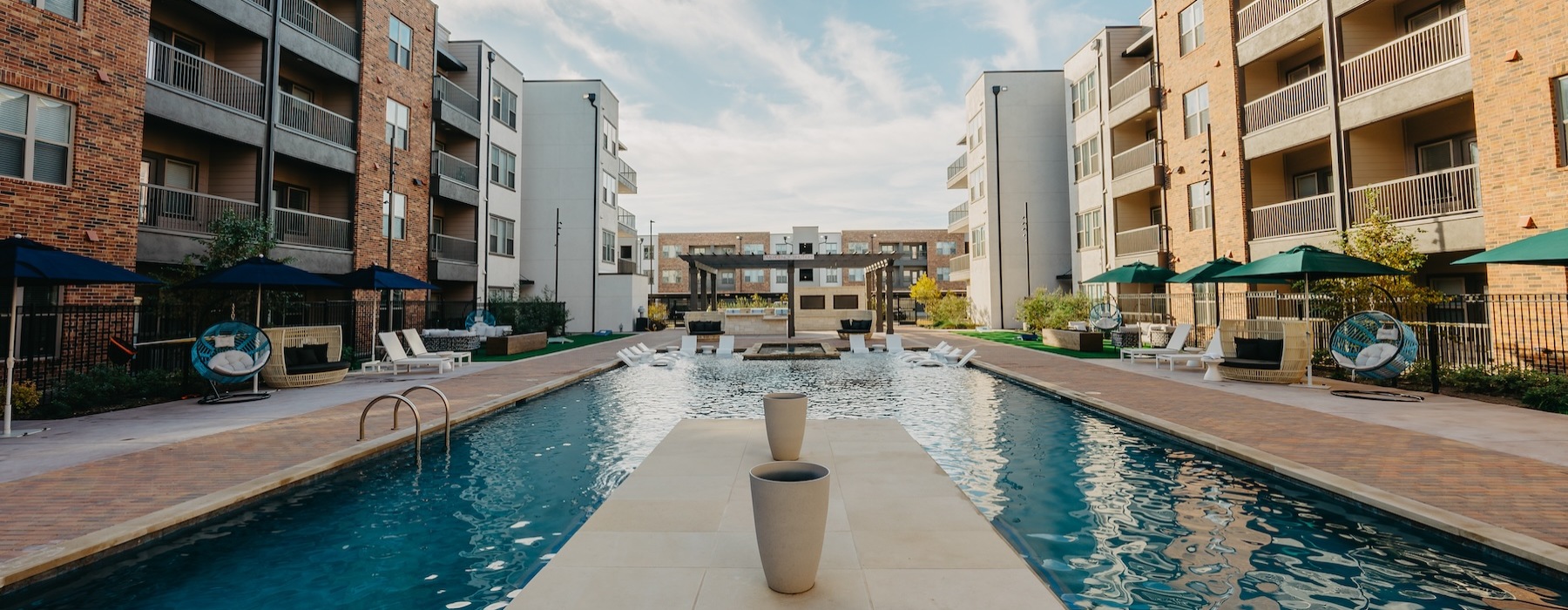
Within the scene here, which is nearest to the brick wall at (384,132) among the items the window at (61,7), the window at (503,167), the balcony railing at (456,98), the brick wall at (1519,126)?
the balcony railing at (456,98)

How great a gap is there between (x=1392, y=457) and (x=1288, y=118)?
56.8ft

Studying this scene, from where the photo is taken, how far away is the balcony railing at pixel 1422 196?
14.7 m

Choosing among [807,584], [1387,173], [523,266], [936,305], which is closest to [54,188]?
[807,584]

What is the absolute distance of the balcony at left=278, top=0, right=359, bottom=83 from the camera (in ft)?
58.9

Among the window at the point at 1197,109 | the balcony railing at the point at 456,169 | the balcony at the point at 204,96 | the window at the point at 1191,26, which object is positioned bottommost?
the balcony at the point at 204,96

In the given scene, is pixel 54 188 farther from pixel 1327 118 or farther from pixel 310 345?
pixel 1327 118

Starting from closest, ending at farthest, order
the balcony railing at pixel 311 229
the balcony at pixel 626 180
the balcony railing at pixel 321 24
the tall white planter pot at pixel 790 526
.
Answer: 1. the tall white planter pot at pixel 790 526
2. the balcony railing at pixel 311 229
3. the balcony railing at pixel 321 24
4. the balcony at pixel 626 180

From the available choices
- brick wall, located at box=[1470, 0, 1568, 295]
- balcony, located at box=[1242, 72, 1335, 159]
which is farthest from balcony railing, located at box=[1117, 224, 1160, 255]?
brick wall, located at box=[1470, 0, 1568, 295]

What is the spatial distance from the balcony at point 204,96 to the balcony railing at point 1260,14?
29770 millimetres

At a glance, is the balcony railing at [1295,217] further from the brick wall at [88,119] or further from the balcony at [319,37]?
the balcony at [319,37]

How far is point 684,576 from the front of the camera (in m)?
3.67

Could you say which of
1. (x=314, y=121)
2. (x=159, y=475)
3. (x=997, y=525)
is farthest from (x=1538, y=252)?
(x=314, y=121)

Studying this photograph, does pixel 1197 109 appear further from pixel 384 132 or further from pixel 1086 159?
pixel 384 132

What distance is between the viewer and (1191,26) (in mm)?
23000
